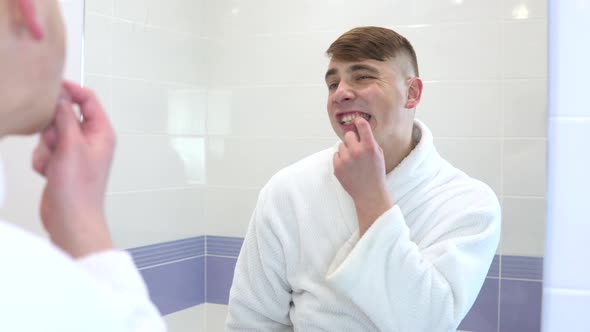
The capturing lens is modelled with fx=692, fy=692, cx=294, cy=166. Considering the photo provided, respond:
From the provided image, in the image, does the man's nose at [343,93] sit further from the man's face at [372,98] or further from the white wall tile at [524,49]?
the white wall tile at [524,49]

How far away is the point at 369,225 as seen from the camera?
1094mm

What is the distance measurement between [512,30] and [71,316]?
868 millimetres

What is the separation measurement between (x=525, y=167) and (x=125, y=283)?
2.54 feet

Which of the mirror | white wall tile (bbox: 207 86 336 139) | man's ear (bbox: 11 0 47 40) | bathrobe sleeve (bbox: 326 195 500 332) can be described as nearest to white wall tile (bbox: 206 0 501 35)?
the mirror

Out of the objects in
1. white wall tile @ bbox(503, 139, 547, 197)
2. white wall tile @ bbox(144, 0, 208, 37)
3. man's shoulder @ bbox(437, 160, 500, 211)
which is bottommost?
man's shoulder @ bbox(437, 160, 500, 211)

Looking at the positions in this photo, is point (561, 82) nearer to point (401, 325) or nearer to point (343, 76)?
point (343, 76)

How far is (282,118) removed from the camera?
1.17m

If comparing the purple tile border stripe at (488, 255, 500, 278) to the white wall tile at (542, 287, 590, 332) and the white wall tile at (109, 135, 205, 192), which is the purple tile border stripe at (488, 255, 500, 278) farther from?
the white wall tile at (109, 135, 205, 192)

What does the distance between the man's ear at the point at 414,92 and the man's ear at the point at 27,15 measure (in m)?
0.74

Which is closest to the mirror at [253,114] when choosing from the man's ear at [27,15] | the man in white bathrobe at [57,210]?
the man in white bathrobe at [57,210]

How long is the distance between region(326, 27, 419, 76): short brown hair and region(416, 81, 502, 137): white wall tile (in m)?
0.05

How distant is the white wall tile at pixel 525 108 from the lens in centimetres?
109

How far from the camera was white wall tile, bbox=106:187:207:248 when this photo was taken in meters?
1.24

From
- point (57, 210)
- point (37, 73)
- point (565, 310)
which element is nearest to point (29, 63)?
point (37, 73)
